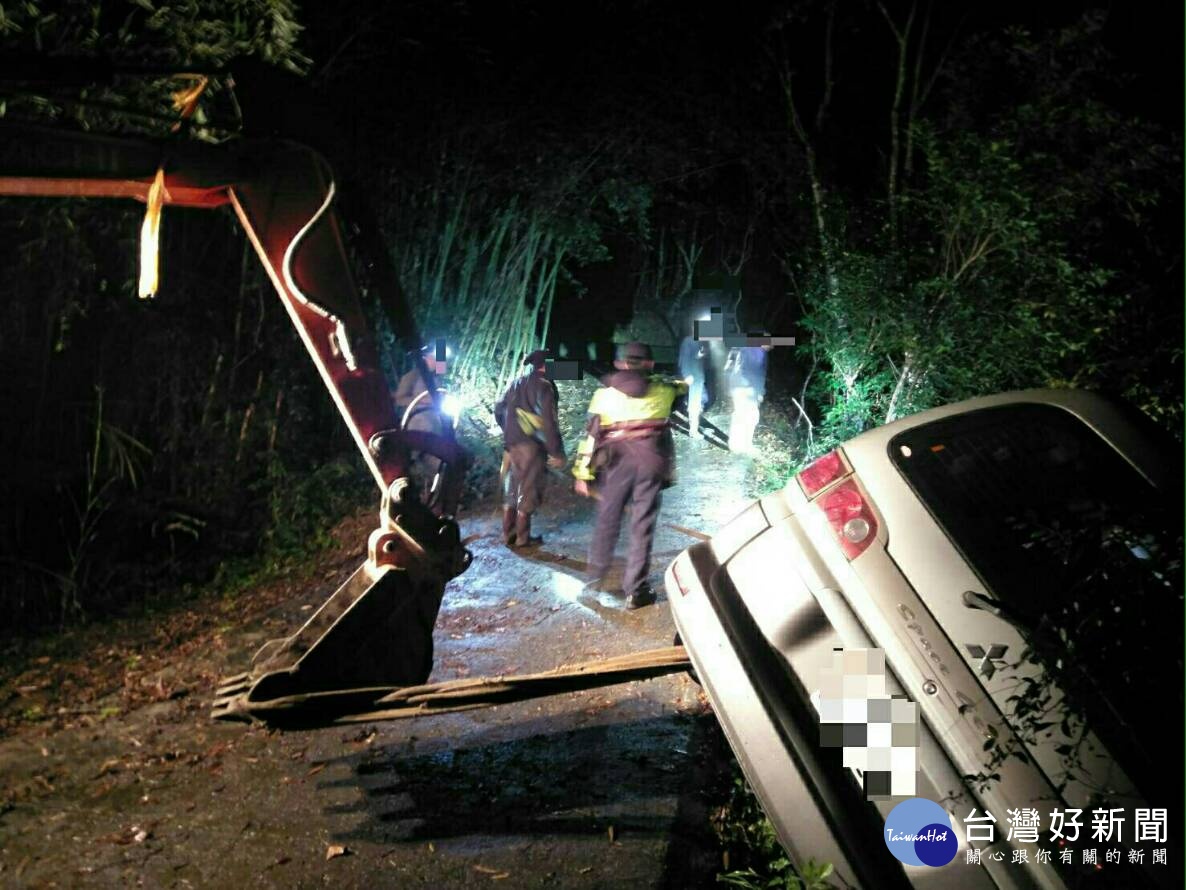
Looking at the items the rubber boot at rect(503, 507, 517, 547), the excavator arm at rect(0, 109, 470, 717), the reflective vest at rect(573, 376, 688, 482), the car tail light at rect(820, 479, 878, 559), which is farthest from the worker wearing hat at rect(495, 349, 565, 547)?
the car tail light at rect(820, 479, 878, 559)

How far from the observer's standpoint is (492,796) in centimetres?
387

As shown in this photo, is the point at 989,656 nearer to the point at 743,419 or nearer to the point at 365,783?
the point at 365,783

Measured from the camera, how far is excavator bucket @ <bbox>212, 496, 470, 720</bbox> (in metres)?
3.16

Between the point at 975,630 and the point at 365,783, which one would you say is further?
the point at 365,783

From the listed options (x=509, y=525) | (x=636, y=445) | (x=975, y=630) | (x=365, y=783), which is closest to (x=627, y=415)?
(x=636, y=445)

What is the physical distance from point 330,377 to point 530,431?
4.31 metres

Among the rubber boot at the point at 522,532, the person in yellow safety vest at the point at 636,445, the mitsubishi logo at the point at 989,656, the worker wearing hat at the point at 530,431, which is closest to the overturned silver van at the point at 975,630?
the mitsubishi logo at the point at 989,656

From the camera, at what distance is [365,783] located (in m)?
4.01

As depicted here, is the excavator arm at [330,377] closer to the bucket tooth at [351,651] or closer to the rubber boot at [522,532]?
the bucket tooth at [351,651]

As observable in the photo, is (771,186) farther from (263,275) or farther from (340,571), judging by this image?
(340,571)

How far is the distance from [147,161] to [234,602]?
4.68m

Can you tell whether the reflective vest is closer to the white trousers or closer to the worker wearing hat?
the worker wearing hat

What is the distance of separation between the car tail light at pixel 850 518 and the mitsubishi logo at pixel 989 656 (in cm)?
51

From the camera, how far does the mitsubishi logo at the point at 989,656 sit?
260 centimetres
